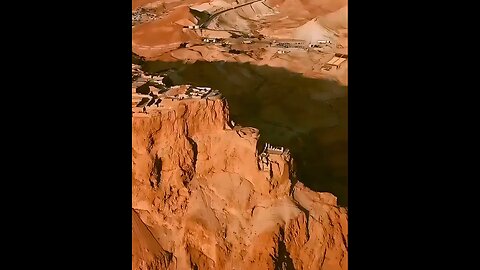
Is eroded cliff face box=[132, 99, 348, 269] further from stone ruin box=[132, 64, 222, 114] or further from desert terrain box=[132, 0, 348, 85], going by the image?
desert terrain box=[132, 0, 348, 85]

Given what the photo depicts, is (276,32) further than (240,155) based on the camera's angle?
Yes

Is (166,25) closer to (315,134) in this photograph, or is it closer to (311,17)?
(311,17)

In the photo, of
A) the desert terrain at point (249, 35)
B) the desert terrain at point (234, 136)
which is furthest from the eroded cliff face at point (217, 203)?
the desert terrain at point (249, 35)

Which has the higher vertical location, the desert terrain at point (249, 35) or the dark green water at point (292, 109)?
the desert terrain at point (249, 35)

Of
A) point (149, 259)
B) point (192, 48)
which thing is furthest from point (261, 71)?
point (149, 259)

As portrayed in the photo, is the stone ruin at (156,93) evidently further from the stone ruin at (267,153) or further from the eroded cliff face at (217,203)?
the stone ruin at (267,153)

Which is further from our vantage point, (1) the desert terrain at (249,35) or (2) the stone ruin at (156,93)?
(1) the desert terrain at (249,35)

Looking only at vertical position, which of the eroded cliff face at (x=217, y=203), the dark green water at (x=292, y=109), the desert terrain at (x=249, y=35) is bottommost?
the eroded cliff face at (x=217, y=203)
